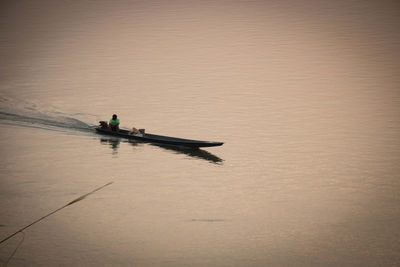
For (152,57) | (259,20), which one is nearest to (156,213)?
(152,57)

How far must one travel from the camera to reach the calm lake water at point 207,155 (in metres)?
10.8

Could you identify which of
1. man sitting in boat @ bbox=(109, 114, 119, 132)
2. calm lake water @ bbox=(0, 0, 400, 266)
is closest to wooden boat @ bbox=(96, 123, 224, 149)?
man sitting in boat @ bbox=(109, 114, 119, 132)

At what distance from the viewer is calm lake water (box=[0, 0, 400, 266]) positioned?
10781mm

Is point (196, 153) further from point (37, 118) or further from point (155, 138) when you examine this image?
point (37, 118)

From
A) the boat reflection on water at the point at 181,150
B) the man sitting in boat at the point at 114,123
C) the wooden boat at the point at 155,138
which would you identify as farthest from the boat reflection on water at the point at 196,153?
the man sitting in boat at the point at 114,123

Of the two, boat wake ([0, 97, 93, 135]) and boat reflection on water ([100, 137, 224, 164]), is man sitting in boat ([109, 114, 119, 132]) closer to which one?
boat reflection on water ([100, 137, 224, 164])

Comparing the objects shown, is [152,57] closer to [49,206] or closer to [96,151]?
[96,151]

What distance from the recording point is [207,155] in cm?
1650

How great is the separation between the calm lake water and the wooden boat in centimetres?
29

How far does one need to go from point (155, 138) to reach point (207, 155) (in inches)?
85.9

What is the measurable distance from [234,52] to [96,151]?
2411 cm

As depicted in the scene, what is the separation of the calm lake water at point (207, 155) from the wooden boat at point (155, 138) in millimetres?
286

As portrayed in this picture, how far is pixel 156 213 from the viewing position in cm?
1230

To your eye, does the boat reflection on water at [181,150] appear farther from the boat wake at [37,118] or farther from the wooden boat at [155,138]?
the boat wake at [37,118]
